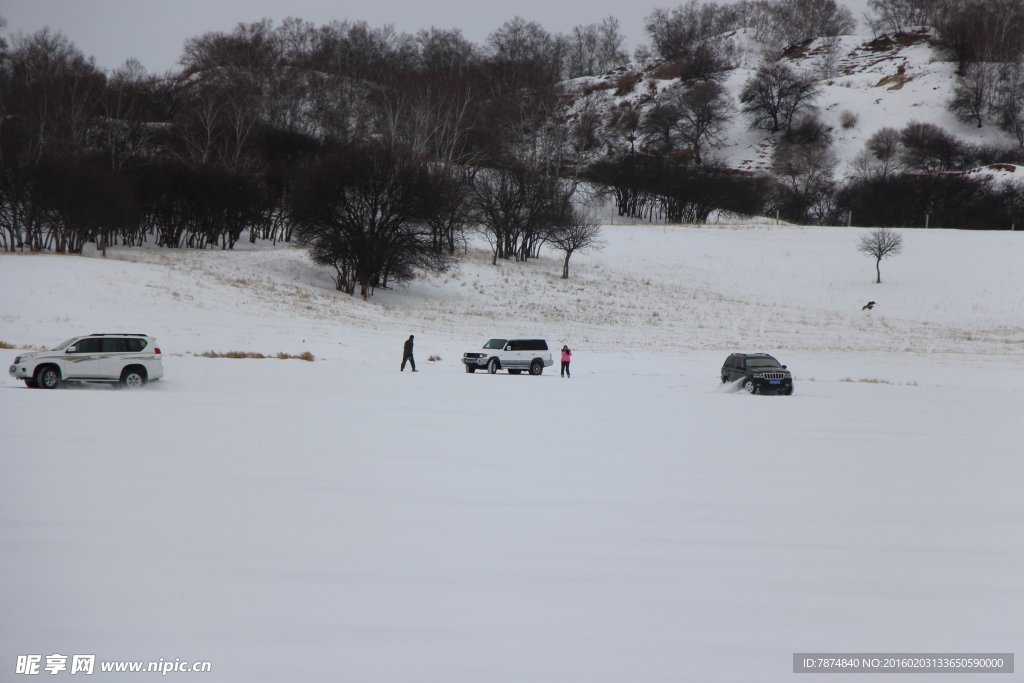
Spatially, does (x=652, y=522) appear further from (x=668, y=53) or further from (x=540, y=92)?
(x=668, y=53)

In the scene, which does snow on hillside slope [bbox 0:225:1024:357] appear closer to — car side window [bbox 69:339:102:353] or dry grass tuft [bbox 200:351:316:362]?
dry grass tuft [bbox 200:351:316:362]

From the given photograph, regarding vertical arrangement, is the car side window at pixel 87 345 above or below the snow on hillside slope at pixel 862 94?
below

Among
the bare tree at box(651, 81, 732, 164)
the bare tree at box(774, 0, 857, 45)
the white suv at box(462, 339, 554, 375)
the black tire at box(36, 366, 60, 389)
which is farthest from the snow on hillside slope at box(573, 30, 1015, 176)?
the black tire at box(36, 366, 60, 389)

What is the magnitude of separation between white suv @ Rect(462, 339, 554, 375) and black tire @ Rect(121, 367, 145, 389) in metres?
13.5

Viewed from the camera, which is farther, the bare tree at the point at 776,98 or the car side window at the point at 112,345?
the bare tree at the point at 776,98

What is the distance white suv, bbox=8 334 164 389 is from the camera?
60.3ft

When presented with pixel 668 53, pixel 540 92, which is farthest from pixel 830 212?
pixel 668 53

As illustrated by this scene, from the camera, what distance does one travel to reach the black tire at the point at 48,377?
18.4 meters

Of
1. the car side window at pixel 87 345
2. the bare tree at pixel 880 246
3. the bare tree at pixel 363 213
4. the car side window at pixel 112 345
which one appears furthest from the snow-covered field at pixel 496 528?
the bare tree at pixel 880 246

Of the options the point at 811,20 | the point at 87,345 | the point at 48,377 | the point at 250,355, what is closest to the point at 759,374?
the point at 250,355

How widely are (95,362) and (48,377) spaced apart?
112cm

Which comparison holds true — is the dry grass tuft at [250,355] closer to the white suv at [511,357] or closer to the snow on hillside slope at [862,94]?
the white suv at [511,357]

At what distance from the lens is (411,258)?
51.2 meters

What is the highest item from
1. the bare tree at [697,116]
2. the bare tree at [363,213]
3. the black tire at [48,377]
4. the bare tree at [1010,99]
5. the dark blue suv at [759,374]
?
the bare tree at [1010,99]
